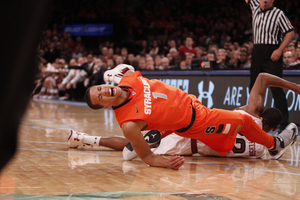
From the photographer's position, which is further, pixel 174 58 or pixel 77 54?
pixel 77 54

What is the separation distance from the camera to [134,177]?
86.3 inches

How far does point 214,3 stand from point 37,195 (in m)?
12.9

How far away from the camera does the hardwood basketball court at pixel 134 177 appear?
1.80m

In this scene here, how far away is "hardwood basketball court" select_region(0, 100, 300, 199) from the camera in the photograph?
180cm

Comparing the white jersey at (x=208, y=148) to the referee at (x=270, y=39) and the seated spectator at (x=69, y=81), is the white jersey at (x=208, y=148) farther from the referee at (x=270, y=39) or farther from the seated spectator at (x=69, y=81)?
the seated spectator at (x=69, y=81)

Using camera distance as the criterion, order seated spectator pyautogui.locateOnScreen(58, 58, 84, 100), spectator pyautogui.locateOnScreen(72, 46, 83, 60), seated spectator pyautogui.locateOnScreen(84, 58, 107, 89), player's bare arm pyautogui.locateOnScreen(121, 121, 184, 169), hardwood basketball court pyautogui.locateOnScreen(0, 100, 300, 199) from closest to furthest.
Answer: hardwood basketball court pyautogui.locateOnScreen(0, 100, 300, 199), player's bare arm pyautogui.locateOnScreen(121, 121, 184, 169), seated spectator pyautogui.locateOnScreen(84, 58, 107, 89), seated spectator pyautogui.locateOnScreen(58, 58, 84, 100), spectator pyautogui.locateOnScreen(72, 46, 83, 60)

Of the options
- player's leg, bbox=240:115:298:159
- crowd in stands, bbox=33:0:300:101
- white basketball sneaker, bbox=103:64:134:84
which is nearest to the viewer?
player's leg, bbox=240:115:298:159

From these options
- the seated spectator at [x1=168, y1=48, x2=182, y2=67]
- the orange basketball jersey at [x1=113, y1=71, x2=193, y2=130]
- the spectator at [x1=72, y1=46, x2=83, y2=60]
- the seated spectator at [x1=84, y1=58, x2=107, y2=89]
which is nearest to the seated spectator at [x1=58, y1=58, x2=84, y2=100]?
the seated spectator at [x1=84, y1=58, x2=107, y2=89]

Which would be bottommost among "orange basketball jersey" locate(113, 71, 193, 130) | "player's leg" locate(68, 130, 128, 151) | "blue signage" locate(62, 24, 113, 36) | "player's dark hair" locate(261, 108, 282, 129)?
"player's leg" locate(68, 130, 128, 151)

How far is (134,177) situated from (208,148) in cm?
101

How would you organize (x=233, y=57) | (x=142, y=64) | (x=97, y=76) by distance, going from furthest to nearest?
1. (x=97, y=76)
2. (x=142, y=64)
3. (x=233, y=57)

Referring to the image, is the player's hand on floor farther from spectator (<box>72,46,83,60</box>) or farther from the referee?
spectator (<box>72,46,83,60</box>)

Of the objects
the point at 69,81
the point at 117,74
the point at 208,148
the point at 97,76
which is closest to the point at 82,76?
the point at 69,81

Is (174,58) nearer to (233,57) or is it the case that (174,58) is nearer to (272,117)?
(233,57)
